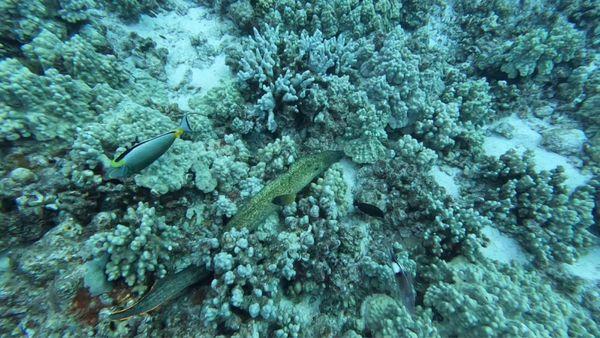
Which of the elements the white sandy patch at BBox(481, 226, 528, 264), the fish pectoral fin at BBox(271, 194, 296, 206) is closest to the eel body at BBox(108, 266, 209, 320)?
the fish pectoral fin at BBox(271, 194, 296, 206)

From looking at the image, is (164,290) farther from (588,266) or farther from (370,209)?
(588,266)

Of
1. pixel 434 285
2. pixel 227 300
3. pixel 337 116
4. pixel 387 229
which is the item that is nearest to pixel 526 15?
pixel 337 116

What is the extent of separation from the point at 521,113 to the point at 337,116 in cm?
409

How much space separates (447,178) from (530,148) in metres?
1.91

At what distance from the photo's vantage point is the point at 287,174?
149 inches

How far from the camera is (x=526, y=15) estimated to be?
20.9 feet

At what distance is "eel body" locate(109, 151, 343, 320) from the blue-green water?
0.10 ft

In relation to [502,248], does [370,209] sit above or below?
above

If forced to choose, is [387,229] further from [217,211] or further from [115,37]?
[115,37]

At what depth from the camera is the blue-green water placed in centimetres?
279

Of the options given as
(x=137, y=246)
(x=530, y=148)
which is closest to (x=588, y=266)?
(x=530, y=148)

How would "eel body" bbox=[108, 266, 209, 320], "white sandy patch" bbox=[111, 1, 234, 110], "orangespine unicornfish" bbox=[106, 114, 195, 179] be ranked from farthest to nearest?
"white sandy patch" bbox=[111, 1, 234, 110] < "eel body" bbox=[108, 266, 209, 320] < "orangespine unicornfish" bbox=[106, 114, 195, 179]

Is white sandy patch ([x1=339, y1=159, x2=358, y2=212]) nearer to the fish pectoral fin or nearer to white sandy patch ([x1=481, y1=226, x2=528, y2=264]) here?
the fish pectoral fin

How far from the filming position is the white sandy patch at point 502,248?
4.02 m
